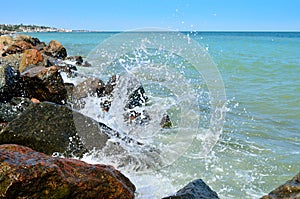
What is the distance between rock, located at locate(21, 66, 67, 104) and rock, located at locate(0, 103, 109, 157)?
2.97 m

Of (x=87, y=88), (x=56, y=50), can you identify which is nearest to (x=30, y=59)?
(x=87, y=88)

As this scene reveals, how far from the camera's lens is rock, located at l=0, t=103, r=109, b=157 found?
460 cm

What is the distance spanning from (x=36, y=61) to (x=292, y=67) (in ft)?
55.3

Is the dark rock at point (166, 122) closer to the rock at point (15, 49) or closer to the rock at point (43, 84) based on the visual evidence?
the rock at point (43, 84)

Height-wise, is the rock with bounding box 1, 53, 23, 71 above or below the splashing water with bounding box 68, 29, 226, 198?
above

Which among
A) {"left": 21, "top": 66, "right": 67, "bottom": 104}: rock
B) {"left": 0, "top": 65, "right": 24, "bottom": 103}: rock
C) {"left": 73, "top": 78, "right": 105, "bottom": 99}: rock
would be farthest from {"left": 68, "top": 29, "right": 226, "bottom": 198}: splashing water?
{"left": 0, "top": 65, "right": 24, "bottom": 103}: rock

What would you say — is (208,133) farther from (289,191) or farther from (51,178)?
(51,178)

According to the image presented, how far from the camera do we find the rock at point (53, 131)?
4.60m

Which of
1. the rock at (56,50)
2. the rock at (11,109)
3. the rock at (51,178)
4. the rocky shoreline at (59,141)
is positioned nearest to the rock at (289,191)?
the rocky shoreline at (59,141)

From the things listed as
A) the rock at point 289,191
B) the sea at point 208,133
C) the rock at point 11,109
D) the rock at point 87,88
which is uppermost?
the rock at point 289,191

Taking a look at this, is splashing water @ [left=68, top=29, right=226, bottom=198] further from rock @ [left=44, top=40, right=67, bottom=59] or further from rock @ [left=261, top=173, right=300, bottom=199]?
rock @ [left=44, top=40, right=67, bottom=59]

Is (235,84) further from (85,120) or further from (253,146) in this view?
(85,120)

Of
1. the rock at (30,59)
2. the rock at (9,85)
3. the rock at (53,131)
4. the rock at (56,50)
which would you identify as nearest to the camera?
the rock at (53,131)

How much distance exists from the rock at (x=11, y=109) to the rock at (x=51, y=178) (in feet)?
8.74
